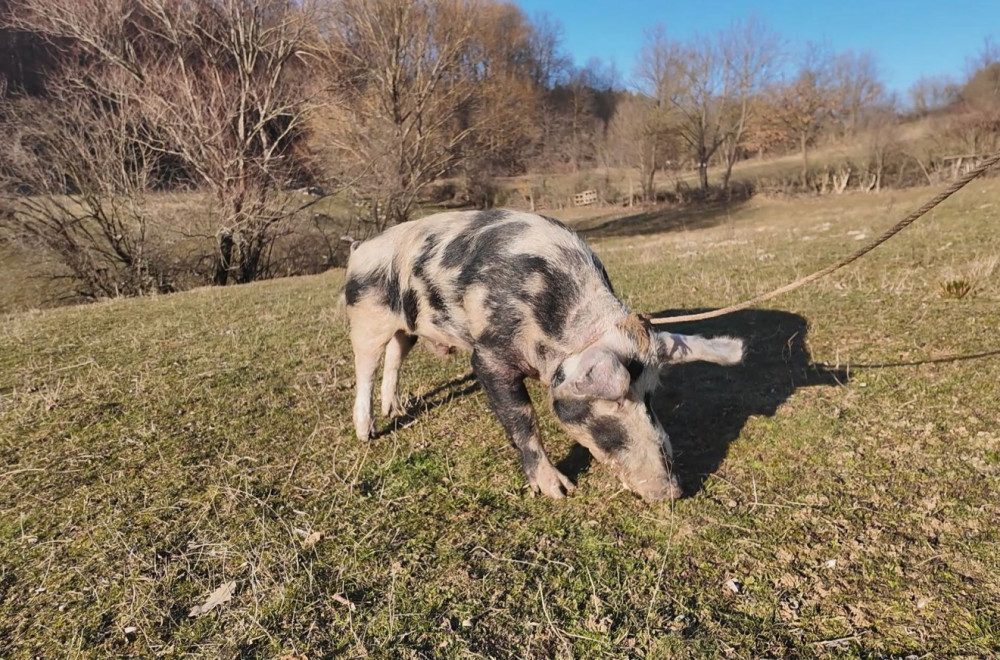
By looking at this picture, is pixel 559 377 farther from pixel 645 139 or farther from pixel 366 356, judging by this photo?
pixel 645 139

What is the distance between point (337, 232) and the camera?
75.1ft

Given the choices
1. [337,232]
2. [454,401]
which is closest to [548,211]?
[337,232]

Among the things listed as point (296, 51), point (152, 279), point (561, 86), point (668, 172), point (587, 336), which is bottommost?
point (152, 279)

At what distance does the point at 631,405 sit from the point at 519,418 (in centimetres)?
73

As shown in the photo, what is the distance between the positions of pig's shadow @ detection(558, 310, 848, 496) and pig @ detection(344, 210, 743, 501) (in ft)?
1.22

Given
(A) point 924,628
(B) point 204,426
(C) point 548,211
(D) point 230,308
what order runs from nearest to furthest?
(A) point 924,628 < (B) point 204,426 < (D) point 230,308 < (C) point 548,211

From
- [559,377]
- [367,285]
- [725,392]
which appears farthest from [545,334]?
[725,392]

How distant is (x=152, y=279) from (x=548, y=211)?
2789 cm

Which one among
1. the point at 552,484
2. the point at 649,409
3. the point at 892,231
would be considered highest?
the point at 892,231

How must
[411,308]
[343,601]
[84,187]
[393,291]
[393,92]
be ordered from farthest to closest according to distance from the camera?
1. [393,92]
2. [84,187]
3. [393,291]
4. [411,308]
5. [343,601]

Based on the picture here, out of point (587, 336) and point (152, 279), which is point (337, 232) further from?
point (587, 336)

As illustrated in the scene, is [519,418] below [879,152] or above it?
below

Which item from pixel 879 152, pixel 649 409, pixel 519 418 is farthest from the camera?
pixel 879 152

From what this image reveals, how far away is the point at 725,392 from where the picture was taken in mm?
4602
